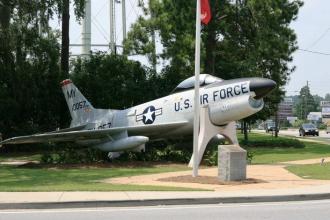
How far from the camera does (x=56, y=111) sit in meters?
36.9

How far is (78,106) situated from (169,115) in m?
6.30

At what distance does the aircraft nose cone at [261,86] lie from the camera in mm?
22609

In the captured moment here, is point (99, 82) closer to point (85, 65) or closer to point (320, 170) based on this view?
point (85, 65)

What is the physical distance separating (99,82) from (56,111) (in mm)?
3205

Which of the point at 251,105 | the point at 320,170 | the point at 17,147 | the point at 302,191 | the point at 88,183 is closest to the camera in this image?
the point at 302,191

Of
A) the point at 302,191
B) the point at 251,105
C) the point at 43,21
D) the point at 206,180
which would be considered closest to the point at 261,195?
the point at 302,191

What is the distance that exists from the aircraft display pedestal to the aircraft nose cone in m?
5.98

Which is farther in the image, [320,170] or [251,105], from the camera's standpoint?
[251,105]

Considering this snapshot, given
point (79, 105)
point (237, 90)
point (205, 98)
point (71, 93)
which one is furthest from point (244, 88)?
point (71, 93)

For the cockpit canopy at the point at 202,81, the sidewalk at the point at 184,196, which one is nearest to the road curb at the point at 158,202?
the sidewalk at the point at 184,196

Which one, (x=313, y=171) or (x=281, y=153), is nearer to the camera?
(x=313, y=171)

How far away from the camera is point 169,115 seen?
25594mm

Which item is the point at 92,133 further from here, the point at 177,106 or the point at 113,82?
the point at 113,82

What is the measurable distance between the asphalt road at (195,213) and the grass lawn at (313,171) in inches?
224
